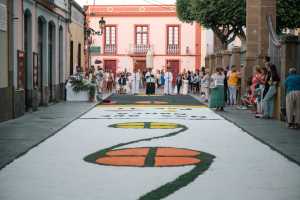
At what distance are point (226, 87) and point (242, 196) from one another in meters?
20.6

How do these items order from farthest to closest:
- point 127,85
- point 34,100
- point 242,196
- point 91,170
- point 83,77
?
point 127,85
point 83,77
point 34,100
point 91,170
point 242,196

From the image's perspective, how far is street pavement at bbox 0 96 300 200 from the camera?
8.07m

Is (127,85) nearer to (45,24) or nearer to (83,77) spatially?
(83,77)

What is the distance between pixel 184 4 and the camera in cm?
5144

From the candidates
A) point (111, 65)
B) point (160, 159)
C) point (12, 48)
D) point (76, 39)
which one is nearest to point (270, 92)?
point (12, 48)

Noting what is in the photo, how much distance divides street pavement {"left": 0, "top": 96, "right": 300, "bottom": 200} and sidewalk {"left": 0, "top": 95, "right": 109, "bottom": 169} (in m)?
0.23

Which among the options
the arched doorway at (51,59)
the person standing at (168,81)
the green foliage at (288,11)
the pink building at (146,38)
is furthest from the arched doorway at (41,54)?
the pink building at (146,38)

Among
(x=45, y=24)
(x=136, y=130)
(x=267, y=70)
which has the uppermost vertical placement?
(x=45, y=24)

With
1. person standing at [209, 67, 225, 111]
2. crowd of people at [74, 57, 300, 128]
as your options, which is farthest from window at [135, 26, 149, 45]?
person standing at [209, 67, 225, 111]

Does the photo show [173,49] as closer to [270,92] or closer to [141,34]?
[141,34]

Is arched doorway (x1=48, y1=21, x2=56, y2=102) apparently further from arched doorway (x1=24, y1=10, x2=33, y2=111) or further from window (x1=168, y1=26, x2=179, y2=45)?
window (x1=168, y1=26, x2=179, y2=45)

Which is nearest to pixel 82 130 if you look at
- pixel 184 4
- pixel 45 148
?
pixel 45 148

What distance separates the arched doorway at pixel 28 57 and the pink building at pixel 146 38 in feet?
147

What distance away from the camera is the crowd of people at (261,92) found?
55.7 feet
